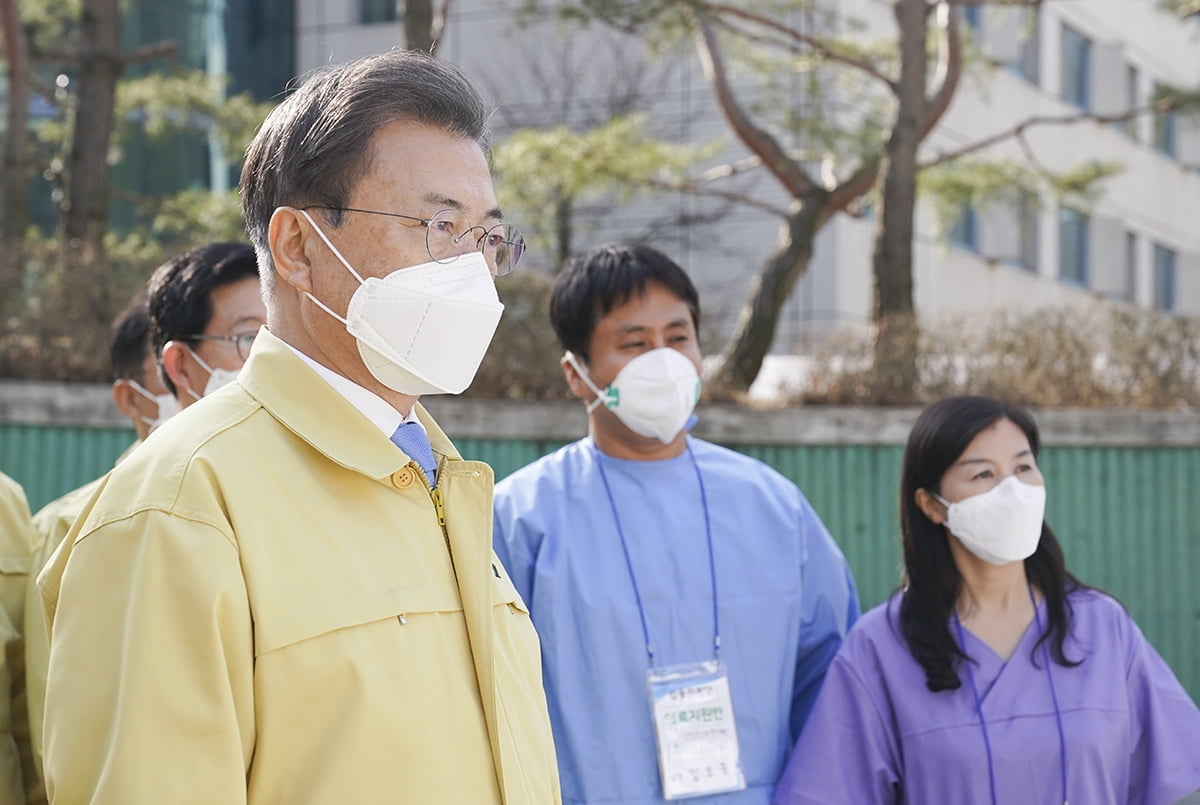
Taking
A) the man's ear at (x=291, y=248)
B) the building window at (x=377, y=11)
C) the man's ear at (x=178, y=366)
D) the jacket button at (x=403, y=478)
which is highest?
the building window at (x=377, y=11)

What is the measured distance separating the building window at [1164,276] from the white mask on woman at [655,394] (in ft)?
79.2

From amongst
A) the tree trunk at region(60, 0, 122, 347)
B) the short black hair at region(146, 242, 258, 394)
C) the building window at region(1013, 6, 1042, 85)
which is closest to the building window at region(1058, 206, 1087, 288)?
the building window at region(1013, 6, 1042, 85)

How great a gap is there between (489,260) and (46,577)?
0.77 meters

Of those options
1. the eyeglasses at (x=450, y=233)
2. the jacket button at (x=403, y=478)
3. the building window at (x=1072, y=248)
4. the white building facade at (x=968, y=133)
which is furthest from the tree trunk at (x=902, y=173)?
the building window at (x=1072, y=248)

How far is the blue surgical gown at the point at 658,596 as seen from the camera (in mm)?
3432

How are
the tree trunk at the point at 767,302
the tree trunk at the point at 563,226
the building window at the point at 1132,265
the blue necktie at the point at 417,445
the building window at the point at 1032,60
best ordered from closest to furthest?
the blue necktie at the point at 417,445
the tree trunk at the point at 767,302
the tree trunk at the point at 563,226
the building window at the point at 1032,60
the building window at the point at 1132,265

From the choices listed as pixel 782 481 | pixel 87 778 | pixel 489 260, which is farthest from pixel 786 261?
pixel 87 778

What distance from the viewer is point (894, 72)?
11211mm

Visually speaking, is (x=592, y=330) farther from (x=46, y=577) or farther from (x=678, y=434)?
(x=46, y=577)

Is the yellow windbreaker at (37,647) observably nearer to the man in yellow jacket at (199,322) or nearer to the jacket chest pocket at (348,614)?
the man in yellow jacket at (199,322)

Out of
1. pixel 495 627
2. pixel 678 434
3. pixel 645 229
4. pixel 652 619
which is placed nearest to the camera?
pixel 495 627

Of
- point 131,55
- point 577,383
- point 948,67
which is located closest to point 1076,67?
point 948,67

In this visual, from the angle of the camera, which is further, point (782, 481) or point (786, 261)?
point (786, 261)

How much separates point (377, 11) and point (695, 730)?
60.6 feet
